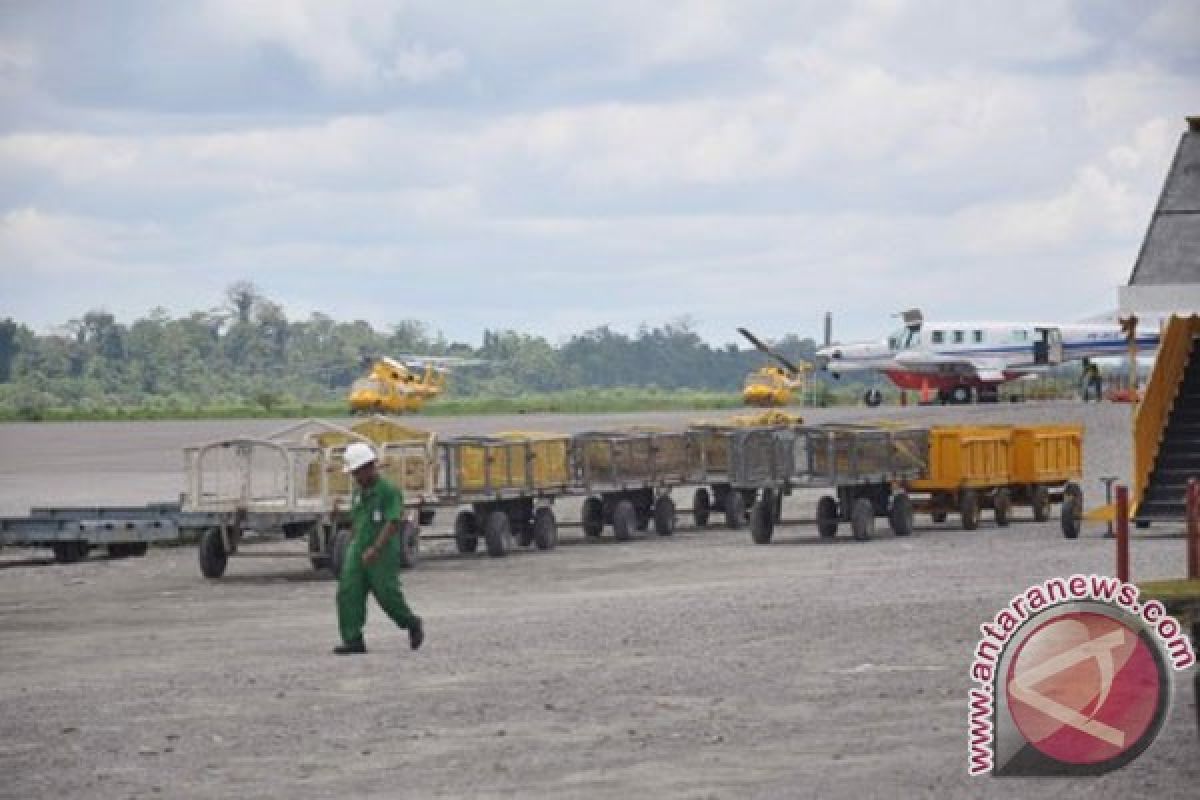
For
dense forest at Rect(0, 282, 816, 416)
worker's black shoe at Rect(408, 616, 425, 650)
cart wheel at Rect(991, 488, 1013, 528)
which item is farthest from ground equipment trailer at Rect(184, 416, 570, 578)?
dense forest at Rect(0, 282, 816, 416)

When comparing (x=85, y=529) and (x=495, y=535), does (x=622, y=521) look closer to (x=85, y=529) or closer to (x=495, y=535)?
(x=495, y=535)

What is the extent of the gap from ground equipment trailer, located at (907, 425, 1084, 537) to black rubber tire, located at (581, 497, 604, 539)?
168 inches

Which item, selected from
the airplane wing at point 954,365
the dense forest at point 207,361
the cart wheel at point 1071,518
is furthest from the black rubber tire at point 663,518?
the dense forest at point 207,361

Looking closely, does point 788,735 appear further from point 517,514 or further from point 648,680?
point 517,514

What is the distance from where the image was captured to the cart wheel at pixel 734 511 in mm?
41469

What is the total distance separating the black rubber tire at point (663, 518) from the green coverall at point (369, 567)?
17916mm

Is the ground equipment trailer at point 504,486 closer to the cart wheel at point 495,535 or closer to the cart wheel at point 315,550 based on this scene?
the cart wheel at point 495,535

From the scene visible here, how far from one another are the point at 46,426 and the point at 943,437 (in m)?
57.8

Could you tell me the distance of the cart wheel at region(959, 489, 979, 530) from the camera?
38.6 m

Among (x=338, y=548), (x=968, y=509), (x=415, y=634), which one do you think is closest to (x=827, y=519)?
(x=968, y=509)

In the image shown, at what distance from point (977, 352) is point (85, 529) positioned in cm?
5967

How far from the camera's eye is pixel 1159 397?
36.7 metres

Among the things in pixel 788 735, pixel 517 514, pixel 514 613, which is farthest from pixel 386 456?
pixel 788 735

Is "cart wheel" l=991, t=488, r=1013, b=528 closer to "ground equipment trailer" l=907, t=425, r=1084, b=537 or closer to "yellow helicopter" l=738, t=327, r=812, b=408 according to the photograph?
"ground equipment trailer" l=907, t=425, r=1084, b=537
